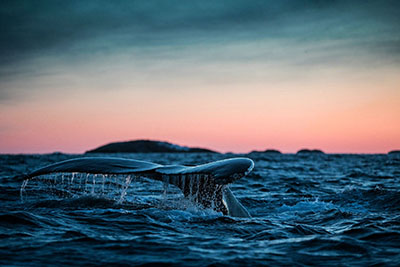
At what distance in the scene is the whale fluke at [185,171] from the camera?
462 centimetres

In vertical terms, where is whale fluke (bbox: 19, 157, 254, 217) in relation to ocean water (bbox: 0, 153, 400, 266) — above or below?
above

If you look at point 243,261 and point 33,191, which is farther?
point 33,191

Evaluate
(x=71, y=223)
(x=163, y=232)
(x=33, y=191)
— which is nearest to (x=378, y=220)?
(x=163, y=232)

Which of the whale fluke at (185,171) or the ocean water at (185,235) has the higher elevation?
the whale fluke at (185,171)

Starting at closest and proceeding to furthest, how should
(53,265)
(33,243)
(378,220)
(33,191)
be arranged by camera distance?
(53,265) < (33,243) < (378,220) < (33,191)

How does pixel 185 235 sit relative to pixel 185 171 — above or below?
below

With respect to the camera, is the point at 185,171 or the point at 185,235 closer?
the point at 185,171

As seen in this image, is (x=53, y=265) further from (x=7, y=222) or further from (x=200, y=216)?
(x=200, y=216)

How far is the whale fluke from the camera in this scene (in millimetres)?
4617

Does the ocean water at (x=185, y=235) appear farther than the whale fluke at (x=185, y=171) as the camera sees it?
No

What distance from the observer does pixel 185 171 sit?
203 inches

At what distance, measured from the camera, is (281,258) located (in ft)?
14.1

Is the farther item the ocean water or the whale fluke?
the whale fluke

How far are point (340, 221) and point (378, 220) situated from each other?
22.8 inches
